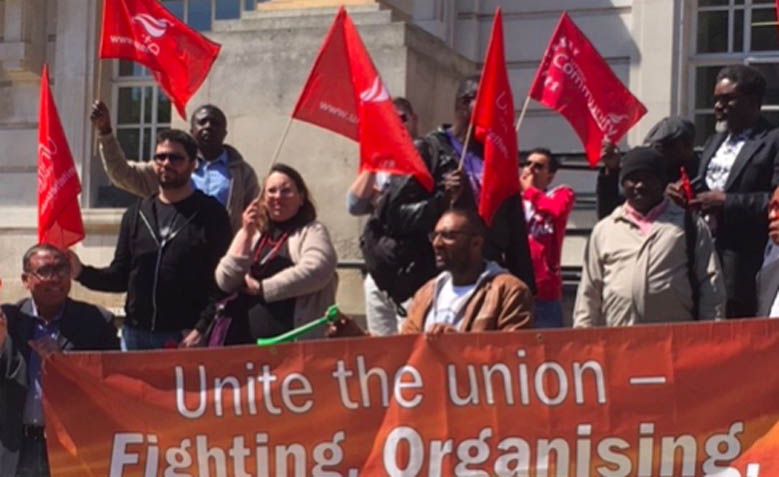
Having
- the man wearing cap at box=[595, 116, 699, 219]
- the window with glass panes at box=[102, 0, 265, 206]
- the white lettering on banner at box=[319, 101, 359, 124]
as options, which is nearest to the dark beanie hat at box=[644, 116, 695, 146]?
the man wearing cap at box=[595, 116, 699, 219]

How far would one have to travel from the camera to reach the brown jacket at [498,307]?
6180 millimetres

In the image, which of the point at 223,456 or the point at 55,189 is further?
the point at 55,189

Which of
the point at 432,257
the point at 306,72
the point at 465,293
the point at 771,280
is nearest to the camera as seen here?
the point at 465,293

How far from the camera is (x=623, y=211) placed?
280 inches

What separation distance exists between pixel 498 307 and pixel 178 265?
1944 millimetres

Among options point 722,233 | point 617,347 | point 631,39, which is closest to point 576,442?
point 617,347

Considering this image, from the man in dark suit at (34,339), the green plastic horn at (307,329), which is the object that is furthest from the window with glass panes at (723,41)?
the green plastic horn at (307,329)

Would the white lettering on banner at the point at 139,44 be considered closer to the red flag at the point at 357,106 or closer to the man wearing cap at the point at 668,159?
the red flag at the point at 357,106

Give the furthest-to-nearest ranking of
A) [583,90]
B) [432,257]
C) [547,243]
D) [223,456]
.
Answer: [583,90] < [547,243] < [432,257] < [223,456]

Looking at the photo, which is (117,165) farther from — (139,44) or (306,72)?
(306,72)

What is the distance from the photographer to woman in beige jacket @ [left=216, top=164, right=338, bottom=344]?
23.7 ft

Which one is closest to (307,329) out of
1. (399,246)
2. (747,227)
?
(399,246)

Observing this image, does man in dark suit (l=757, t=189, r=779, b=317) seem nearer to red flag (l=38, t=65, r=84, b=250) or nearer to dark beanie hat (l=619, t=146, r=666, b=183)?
dark beanie hat (l=619, t=146, r=666, b=183)

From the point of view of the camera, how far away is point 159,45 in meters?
9.06
